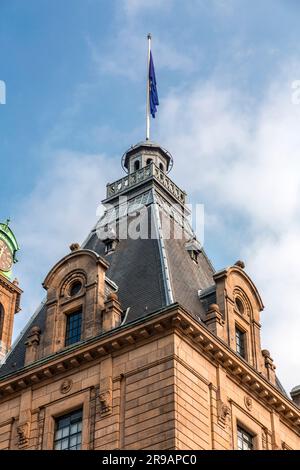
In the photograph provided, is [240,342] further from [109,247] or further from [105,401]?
[109,247]

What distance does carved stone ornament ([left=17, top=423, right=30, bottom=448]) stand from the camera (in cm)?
5556

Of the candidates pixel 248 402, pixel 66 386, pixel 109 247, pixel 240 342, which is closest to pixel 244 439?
pixel 248 402

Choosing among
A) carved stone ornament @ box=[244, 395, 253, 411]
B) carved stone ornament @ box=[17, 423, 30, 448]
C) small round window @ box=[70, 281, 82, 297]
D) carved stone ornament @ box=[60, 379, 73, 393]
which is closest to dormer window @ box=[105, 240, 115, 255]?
small round window @ box=[70, 281, 82, 297]

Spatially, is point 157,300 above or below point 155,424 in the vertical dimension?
above

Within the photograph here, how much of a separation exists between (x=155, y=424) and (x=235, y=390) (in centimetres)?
623

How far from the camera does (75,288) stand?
197ft

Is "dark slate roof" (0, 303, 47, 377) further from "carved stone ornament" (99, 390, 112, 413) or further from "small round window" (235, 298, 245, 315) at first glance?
"small round window" (235, 298, 245, 315)

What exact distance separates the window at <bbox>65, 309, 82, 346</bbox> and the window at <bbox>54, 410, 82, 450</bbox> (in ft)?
12.9

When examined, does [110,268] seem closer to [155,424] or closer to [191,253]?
[191,253]

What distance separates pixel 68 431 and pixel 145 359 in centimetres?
479

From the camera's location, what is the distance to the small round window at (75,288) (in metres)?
59.7

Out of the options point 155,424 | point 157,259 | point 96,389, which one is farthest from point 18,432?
point 157,259

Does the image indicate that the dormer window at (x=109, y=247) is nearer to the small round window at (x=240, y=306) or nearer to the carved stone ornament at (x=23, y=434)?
the small round window at (x=240, y=306)

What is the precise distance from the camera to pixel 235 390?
5656 cm
